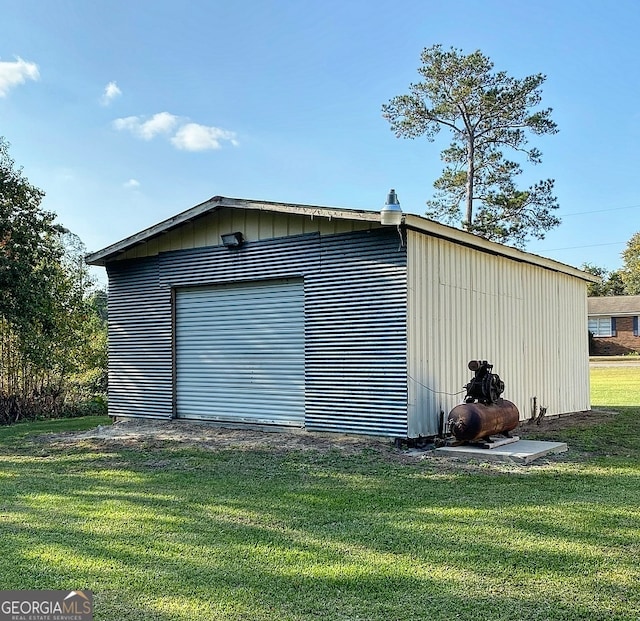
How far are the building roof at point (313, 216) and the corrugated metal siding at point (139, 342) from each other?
1.61 feet

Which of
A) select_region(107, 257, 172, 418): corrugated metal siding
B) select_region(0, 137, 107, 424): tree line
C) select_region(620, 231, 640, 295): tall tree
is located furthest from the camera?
select_region(620, 231, 640, 295): tall tree

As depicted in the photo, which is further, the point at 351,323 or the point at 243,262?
the point at 243,262

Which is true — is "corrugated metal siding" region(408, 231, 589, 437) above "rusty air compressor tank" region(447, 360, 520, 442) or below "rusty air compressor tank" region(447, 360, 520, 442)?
above

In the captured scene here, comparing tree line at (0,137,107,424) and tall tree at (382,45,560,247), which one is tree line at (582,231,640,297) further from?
tree line at (0,137,107,424)

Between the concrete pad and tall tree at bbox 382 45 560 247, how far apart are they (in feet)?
55.0

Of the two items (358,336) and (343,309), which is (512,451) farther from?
(343,309)

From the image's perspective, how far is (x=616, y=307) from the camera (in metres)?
36.6

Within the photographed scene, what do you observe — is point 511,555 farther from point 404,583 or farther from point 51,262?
point 51,262

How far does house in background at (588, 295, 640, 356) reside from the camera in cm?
3634

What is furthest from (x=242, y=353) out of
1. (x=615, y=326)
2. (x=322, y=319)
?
(x=615, y=326)

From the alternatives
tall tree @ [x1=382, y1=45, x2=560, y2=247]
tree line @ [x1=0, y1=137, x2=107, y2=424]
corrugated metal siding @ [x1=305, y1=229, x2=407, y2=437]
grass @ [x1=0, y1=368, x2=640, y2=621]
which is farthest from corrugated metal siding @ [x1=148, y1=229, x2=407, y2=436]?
tall tree @ [x1=382, y1=45, x2=560, y2=247]

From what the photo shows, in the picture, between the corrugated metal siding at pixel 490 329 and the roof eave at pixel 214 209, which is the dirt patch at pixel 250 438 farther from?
the roof eave at pixel 214 209

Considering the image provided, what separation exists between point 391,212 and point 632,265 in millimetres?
47824

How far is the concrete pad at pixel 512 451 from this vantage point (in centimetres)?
668
